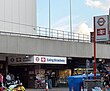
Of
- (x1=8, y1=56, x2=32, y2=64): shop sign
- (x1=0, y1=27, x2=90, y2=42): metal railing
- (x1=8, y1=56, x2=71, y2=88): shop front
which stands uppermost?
(x1=0, y1=27, x2=90, y2=42): metal railing

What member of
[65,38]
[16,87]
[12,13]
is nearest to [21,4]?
[12,13]

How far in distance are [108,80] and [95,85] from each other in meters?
4.28

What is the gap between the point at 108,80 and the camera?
24.6m

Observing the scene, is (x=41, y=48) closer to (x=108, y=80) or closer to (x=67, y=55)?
(x=67, y=55)

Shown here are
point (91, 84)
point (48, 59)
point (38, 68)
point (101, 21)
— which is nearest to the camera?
point (91, 84)

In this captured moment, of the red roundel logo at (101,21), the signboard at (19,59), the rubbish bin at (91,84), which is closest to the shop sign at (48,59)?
the signboard at (19,59)

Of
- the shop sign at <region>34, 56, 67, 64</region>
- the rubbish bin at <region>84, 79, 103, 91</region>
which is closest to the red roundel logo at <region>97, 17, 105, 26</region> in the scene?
the rubbish bin at <region>84, 79, 103, 91</region>

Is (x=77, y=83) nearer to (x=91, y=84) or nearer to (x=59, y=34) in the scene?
(x=91, y=84)

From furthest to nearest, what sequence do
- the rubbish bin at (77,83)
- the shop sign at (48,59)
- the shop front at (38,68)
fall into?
the shop front at (38,68), the shop sign at (48,59), the rubbish bin at (77,83)

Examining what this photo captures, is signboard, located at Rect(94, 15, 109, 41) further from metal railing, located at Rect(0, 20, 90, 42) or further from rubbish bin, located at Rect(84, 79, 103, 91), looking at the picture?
metal railing, located at Rect(0, 20, 90, 42)

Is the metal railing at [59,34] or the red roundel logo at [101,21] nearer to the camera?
the red roundel logo at [101,21]

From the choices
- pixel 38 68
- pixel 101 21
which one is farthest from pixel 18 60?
pixel 101 21

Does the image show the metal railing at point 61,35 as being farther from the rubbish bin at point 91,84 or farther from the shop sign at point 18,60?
the rubbish bin at point 91,84

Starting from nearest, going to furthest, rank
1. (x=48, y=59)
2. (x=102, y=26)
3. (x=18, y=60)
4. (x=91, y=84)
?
(x=91, y=84) → (x=102, y=26) → (x=48, y=59) → (x=18, y=60)
